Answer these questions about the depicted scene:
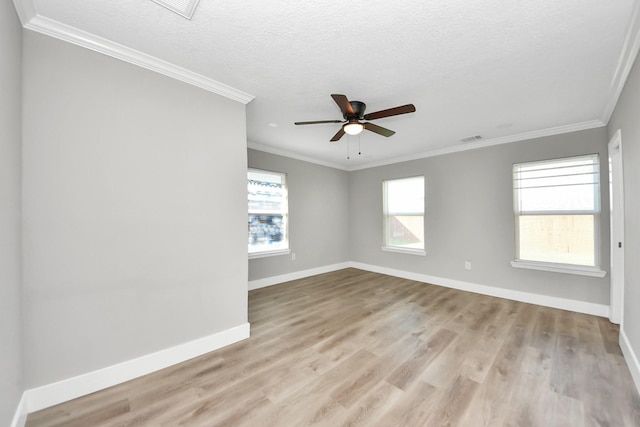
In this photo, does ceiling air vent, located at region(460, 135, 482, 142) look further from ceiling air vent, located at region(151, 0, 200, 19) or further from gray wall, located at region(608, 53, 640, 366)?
ceiling air vent, located at region(151, 0, 200, 19)

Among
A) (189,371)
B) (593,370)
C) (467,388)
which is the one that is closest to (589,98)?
(593,370)

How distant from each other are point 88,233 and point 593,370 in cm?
405

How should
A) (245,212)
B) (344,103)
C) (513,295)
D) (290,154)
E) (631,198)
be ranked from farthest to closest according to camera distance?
(290,154)
(513,295)
(245,212)
(344,103)
(631,198)

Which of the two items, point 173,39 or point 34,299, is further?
point 173,39

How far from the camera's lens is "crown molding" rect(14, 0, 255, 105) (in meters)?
1.55

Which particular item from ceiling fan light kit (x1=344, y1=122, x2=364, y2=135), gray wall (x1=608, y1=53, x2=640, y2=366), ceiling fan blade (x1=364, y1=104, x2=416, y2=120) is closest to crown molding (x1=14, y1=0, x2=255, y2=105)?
ceiling fan light kit (x1=344, y1=122, x2=364, y2=135)

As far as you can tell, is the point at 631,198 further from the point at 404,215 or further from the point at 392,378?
the point at 404,215

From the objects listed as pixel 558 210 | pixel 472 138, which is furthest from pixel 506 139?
pixel 558 210

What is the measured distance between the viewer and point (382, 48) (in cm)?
187

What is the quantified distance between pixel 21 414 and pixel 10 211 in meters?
1.19

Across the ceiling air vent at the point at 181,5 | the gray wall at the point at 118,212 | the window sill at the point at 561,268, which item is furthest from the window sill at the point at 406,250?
the ceiling air vent at the point at 181,5

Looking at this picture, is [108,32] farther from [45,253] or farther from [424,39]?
[424,39]

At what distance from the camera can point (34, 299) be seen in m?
1.58

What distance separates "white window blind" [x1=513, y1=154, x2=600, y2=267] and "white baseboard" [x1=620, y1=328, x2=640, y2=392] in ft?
4.31
